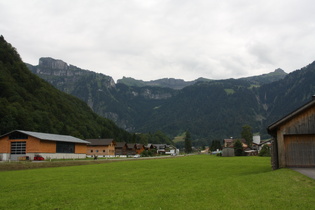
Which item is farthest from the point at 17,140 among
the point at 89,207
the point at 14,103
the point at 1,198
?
the point at 89,207

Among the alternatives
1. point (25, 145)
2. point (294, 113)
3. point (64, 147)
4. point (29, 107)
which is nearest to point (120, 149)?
point (29, 107)

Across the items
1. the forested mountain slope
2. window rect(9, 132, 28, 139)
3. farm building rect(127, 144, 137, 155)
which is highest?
the forested mountain slope

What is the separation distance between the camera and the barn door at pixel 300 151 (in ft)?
89.2

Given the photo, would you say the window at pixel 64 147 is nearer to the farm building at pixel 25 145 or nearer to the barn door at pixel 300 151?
the farm building at pixel 25 145

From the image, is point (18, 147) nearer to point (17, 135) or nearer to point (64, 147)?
point (17, 135)

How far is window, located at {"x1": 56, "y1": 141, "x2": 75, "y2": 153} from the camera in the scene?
7731 centimetres

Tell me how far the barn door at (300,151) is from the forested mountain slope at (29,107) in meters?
95.2

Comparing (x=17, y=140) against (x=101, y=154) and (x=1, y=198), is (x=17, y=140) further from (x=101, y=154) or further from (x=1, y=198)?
(x=1, y=198)

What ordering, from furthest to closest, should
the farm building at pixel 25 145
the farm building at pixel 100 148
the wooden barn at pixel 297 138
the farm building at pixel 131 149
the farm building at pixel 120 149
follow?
the farm building at pixel 131 149, the farm building at pixel 120 149, the farm building at pixel 100 148, the farm building at pixel 25 145, the wooden barn at pixel 297 138

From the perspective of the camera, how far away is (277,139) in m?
28.5

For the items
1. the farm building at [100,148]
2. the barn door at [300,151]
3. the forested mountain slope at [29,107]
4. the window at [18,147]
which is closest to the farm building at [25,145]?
the window at [18,147]

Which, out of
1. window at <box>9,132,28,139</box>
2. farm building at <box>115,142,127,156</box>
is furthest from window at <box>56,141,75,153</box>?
farm building at <box>115,142,127,156</box>

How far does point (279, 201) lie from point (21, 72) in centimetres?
14456

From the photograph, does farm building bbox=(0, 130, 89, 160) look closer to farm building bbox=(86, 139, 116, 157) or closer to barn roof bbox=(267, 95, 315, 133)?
farm building bbox=(86, 139, 116, 157)
